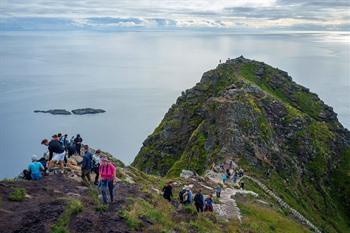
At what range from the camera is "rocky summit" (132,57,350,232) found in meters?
79.9

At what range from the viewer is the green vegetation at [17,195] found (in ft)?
76.2

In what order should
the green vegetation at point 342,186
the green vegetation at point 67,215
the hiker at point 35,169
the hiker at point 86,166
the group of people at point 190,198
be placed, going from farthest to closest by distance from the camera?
the green vegetation at point 342,186 < the group of people at point 190,198 < the hiker at point 86,166 < the hiker at point 35,169 < the green vegetation at point 67,215

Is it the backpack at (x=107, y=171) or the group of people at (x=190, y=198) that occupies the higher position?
the backpack at (x=107, y=171)

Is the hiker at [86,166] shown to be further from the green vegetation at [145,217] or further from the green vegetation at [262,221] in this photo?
the green vegetation at [262,221]

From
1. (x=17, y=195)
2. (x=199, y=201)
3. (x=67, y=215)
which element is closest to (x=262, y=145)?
(x=199, y=201)

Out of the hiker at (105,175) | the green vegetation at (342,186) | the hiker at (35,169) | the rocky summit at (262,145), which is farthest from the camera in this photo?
the green vegetation at (342,186)

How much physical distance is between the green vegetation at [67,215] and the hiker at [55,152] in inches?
266

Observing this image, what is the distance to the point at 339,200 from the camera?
9206 centimetres

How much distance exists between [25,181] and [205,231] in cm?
1149

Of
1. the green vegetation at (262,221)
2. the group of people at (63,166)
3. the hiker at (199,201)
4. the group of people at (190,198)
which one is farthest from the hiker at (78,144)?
the green vegetation at (262,221)

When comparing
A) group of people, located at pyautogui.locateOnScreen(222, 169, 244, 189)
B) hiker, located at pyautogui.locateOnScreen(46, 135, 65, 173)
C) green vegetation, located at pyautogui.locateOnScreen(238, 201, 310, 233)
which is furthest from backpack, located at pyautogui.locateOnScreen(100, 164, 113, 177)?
group of people, located at pyautogui.locateOnScreen(222, 169, 244, 189)

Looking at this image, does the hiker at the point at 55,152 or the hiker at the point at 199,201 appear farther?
the hiker at the point at 199,201

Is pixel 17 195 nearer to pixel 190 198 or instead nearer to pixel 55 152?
pixel 55 152

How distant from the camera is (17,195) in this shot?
23.5 meters
